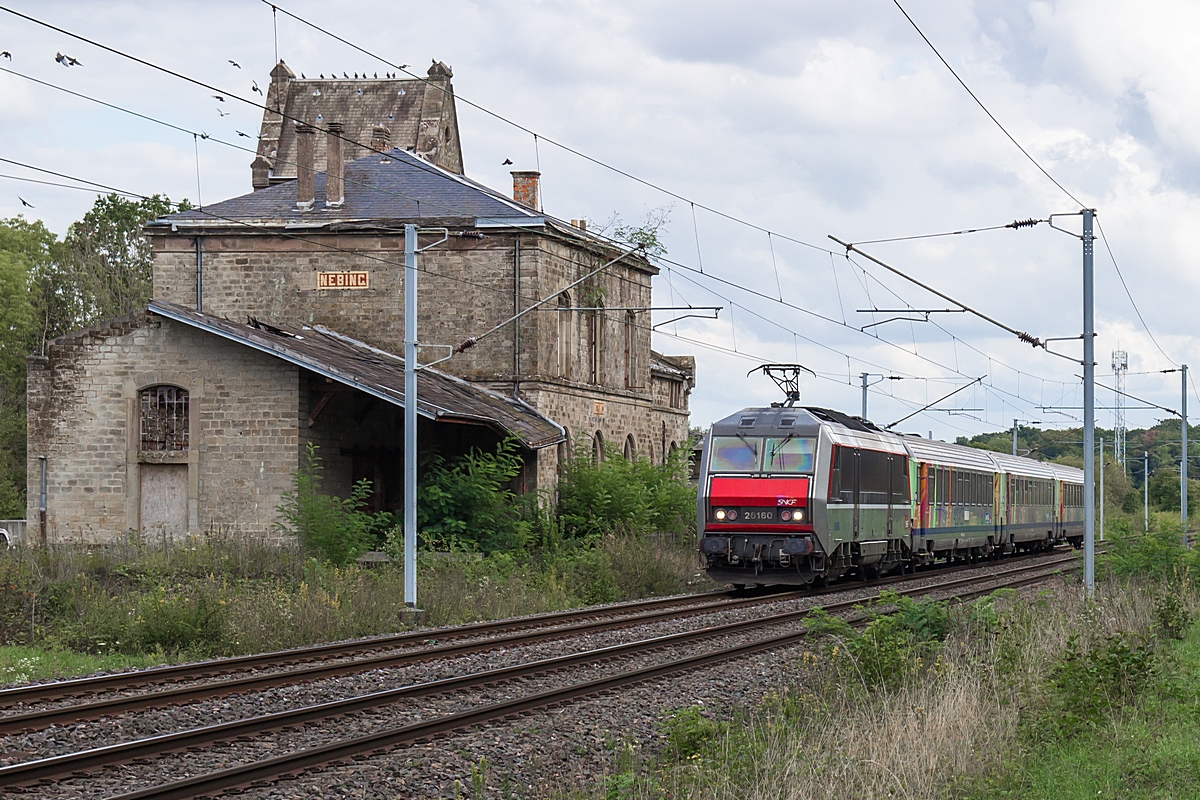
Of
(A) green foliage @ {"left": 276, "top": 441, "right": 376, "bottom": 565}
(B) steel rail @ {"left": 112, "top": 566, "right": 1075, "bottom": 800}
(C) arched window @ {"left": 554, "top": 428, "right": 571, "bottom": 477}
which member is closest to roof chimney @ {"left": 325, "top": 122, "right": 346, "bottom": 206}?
(C) arched window @ {"left": 554, "top": 428, "right": 571, "bottom": 477}

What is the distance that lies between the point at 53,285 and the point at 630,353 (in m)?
29.4

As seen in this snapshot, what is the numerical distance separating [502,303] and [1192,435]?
71.0m

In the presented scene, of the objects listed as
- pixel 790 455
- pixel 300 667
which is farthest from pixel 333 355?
pixel 300 667

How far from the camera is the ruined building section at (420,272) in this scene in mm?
30828

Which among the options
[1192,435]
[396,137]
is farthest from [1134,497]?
[396,137]

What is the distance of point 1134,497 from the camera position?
73000 millimetres

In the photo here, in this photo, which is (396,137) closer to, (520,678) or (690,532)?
(690,532)

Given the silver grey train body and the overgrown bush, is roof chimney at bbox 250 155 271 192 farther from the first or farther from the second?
the overgrown bush

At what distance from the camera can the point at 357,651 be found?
1562 centimetres

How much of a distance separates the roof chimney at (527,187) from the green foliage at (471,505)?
1184cm

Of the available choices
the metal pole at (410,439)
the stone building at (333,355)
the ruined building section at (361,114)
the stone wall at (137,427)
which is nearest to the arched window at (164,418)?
the stone building at (333,355)

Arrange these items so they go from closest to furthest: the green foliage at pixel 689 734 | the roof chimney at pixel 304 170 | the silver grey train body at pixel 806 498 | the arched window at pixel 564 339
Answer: the green foliage at pixel 689 734
the silver grey train body at pixel 806 498
the arched window at pixel 564 339
the roof chimney at pixel 304 170

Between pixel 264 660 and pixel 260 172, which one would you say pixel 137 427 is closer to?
pixel 264 660

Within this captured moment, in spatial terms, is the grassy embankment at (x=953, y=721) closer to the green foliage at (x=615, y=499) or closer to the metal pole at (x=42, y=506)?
the green foliage at (x=615, y=499)
